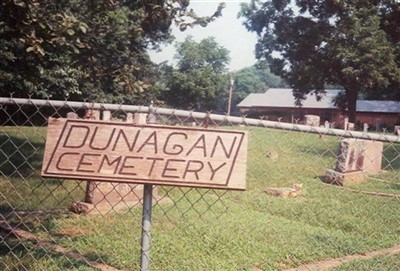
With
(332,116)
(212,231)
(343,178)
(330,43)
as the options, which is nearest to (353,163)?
(343,178)

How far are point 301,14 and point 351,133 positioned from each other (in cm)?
3624

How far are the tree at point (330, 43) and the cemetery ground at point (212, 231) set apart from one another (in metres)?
24.2

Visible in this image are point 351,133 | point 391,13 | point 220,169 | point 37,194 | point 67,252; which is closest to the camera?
point 220,169

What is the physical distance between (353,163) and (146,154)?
432 inches

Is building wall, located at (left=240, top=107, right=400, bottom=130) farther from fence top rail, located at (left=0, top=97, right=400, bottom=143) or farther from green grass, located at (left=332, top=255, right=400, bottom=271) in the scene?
fence top rail, located at (left=0, top=97, right=400, bottom=143)

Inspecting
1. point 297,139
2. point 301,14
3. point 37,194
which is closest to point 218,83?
point 301,14

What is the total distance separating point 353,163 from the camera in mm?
12375

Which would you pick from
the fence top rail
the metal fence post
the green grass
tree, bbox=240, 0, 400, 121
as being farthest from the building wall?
the metal fence post

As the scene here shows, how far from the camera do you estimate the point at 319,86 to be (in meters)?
36.2

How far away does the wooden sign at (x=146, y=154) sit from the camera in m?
2.70

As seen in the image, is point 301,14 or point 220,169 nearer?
point 220,169

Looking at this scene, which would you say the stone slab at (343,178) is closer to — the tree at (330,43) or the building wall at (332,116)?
the tree at (330,43)

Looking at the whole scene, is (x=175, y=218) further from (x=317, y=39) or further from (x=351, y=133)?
(x=317, y=39)

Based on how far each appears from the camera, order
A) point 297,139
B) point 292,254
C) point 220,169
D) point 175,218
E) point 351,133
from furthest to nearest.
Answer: point 297,139
point 175,218
point 292,254
point 351,133
point 220,169
